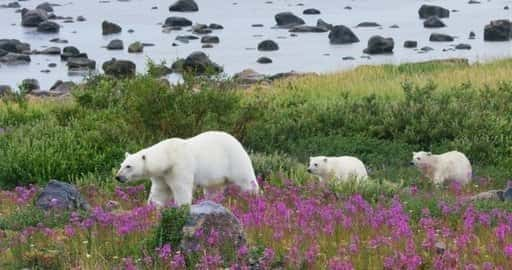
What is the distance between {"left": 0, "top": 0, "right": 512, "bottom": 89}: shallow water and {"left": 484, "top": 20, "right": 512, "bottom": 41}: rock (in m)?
0.65

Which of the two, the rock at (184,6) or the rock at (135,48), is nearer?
the rock at (135,48)

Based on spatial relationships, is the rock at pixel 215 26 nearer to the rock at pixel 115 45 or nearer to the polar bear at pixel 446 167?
the rock at pixel 115 45

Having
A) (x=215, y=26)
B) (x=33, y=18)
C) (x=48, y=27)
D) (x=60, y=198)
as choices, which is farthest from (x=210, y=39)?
(x=60, y=198)

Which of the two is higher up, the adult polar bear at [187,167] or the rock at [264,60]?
the adult polar bear at [187,167]

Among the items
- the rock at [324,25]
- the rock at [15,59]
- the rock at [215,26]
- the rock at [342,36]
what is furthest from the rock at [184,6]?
the rock at [15,59]

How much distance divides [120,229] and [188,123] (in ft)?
28.1

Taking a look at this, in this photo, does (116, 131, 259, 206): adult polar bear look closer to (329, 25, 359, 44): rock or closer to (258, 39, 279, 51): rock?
(258, 39, 279, 51): rock

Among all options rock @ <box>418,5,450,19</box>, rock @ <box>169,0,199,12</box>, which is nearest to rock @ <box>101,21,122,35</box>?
rock @ <box>169,0,199,12</box>

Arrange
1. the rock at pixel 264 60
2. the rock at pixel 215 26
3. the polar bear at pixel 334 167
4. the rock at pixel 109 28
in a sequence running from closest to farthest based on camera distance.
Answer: the polar bear at pixel 334 167 → the rock at pixel 264 60 → the rock at pixel 109 28 → the rock at pixel 215 26

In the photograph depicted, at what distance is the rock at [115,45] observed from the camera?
77.9 metres

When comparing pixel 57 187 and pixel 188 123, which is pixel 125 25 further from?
pixel 57 187

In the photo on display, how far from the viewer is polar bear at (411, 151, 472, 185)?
16922mm

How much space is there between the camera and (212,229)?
9.53 m

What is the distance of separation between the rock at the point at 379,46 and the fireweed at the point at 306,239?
61.3m
